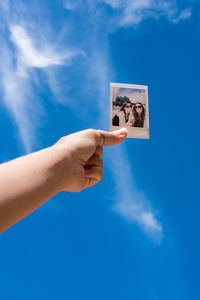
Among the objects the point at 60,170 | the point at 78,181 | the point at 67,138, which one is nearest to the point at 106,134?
the point at 67,138

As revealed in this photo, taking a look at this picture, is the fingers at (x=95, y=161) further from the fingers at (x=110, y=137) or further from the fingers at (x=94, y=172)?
the fingers at (x=110, y=137)

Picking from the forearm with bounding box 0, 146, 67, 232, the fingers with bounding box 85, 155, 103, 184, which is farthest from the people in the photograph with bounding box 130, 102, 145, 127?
the forearm with bounding box 0, 146, 67, 232

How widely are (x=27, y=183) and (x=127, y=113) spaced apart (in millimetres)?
2885

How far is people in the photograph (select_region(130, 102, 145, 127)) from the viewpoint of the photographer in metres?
4.11

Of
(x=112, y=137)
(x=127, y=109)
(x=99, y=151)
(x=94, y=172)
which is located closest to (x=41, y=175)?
(x=94, y=172)

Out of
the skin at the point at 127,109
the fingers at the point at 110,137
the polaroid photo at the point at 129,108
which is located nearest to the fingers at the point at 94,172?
the fingers at the point at 110,137

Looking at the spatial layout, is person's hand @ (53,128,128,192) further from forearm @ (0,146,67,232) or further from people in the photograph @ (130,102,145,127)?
people in the photograph @ (130,102,145,127)

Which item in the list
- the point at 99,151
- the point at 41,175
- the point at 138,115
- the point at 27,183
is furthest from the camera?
the point at 138,115

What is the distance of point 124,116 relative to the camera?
4.21 m

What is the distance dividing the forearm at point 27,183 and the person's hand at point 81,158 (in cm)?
12

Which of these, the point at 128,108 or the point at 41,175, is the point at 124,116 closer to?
the point at 128,108

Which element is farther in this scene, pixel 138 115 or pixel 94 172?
pixel 138 115

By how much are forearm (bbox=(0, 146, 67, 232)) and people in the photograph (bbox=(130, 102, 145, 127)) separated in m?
2.24

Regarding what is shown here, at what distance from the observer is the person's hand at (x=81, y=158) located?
7.34ft
